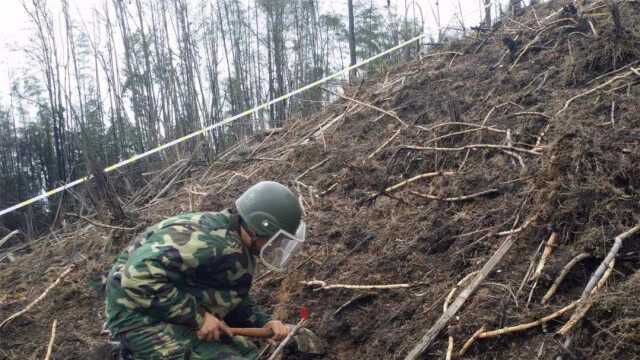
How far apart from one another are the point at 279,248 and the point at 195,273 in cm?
40

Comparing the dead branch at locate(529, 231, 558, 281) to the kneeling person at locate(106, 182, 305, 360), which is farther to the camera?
the dead branch at locate(529, 231, 558, 281)

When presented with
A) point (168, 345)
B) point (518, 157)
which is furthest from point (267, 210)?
point (518, 157)

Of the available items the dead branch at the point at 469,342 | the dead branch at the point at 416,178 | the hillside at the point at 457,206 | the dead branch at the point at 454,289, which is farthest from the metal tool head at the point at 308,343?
the dead branch at the point at 416,178

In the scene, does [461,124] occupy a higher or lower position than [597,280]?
higher

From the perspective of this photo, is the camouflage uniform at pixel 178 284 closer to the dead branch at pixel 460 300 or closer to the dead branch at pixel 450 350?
the dead branch at pixel 460 300

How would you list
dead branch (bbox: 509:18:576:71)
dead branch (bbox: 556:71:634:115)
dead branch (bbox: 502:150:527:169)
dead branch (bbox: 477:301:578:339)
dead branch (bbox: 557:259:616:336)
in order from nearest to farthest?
dead branch (bbox: 557:259:616:336), dead branch (bbox: 477:301:578:339), dead branch (bbox: 502:150:527:169), dead branch (bbox: 556:71:634:115), dead branch (bbox: 509:18:576:71)

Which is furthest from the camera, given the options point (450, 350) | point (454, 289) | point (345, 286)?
point (345, 286)

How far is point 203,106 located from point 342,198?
26.1 ft

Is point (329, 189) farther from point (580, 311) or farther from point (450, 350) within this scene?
point (580, 311)

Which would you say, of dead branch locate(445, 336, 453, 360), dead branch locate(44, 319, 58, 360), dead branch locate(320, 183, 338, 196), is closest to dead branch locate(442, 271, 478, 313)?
dead branch locate(445, 336, 453, 360)

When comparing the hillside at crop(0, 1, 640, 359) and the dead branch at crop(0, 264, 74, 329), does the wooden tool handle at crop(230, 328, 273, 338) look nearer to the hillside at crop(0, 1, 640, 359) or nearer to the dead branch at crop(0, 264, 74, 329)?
the hillside at crop(0, 1, 640, 359)

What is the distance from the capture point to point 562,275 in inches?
97.2

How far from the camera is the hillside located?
251 centimetres

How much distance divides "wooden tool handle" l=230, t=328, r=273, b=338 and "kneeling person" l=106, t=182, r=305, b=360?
0.13 ft
